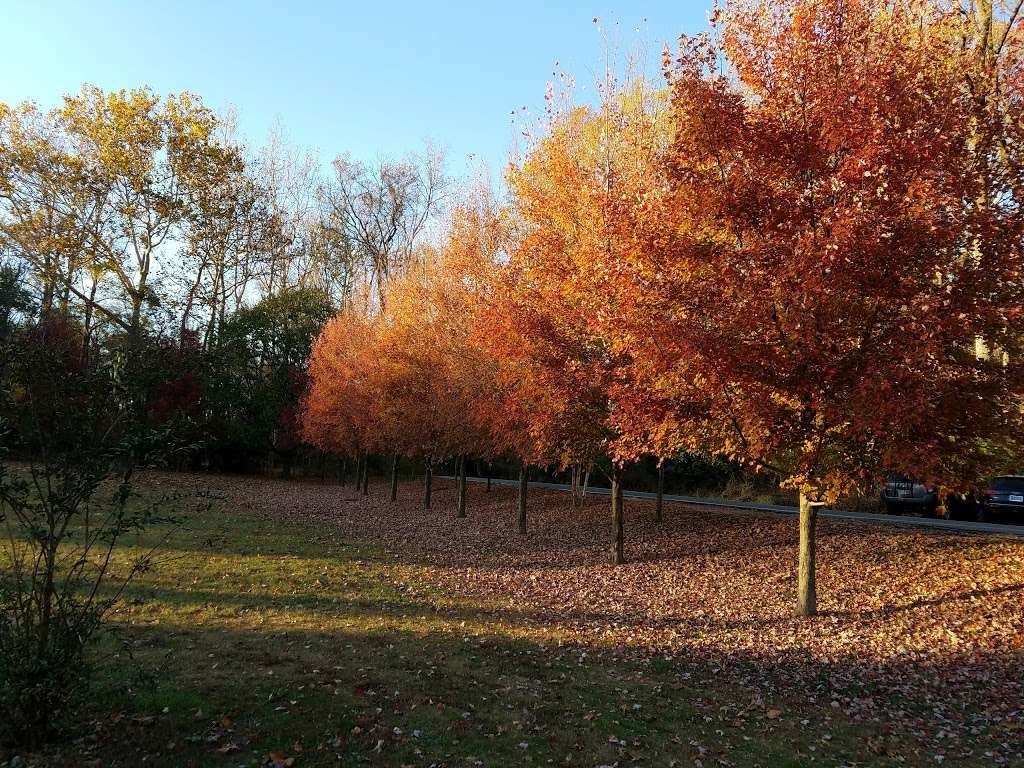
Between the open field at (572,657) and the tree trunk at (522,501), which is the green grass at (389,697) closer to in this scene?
the open field at (572,657)

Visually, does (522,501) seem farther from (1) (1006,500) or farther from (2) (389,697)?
(2) (389,697)

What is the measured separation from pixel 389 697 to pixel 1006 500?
18013 millimetres

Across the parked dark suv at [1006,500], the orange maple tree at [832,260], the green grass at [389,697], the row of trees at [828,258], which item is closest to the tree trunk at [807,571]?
the row of trees at [828,258]

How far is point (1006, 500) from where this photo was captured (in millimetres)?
17344

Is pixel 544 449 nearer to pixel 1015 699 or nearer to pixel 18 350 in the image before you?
pixel 1015 699

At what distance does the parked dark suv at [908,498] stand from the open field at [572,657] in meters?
5.73

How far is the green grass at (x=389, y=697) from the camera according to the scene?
4.80 metres

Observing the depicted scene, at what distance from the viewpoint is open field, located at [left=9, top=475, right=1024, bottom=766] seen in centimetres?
503

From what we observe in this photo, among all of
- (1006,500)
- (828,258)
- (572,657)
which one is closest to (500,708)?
(572,657)

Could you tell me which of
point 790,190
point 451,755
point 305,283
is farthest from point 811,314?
point 305,283

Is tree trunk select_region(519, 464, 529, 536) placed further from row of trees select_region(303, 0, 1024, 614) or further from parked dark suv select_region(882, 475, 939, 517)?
parked dark suv select_region(882, 475, 939, 517)

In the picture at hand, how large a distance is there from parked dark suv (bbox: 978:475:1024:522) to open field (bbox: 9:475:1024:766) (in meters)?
5.77

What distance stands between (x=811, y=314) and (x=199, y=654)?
6.98m

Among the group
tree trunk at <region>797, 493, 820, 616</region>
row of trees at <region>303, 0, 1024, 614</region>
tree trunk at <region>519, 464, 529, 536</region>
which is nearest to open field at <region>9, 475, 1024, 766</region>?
tree trunk at <region>797, 493, 820, 616</region>
